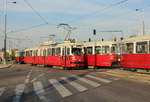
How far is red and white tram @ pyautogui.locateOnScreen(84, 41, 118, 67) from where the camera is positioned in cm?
2686

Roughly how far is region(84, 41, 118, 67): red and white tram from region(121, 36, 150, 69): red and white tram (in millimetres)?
3000

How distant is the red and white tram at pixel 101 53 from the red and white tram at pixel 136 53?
9.84 ft

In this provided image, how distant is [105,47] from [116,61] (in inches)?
78.3

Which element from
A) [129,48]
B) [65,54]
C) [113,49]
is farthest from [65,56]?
[129,48]

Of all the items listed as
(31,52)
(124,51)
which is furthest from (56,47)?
(31,52)

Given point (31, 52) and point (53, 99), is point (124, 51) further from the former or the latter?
point (31, 52)

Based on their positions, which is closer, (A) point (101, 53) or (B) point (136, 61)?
(B) point (136, 61)

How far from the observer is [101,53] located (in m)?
27.7

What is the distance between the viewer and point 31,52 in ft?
137

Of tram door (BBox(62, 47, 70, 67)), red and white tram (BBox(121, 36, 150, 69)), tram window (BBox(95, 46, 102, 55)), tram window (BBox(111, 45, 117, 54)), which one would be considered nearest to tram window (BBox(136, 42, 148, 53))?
red and white tram (BBox(121, 36, 150, 69))

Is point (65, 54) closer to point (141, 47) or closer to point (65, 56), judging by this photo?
point (65, 56)

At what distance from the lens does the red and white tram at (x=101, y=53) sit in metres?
26.9

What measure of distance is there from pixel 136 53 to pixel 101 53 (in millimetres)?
6832

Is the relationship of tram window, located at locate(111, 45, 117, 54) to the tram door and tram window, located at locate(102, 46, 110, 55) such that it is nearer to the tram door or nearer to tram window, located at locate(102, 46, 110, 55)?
tram window, located at locate(102, 46, 110, 55)
